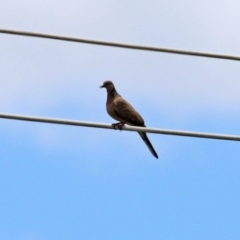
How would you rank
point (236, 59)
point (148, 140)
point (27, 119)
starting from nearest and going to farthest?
1. point (27, 119)
2. point (236, 59)
3. point (148, 140)

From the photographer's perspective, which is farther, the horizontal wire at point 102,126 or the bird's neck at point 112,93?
the bird's neck at point 112,93

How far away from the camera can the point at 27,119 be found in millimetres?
9555

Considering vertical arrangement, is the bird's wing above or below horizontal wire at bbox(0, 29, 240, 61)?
above

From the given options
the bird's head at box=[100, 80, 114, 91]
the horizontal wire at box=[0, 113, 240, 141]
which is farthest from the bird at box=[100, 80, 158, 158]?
the horizontal wire at box=[0, 113, 240, 141]

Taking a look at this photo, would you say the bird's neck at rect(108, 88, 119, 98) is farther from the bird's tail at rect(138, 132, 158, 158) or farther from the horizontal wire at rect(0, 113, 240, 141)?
the horizontal wire at rect(0, 113, 240, 141)

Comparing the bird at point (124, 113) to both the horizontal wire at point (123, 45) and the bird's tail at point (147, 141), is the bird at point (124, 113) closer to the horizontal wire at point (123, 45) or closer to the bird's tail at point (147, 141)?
the bird's tail at point (147, 141)

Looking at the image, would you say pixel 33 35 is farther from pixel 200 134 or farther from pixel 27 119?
pixel 200 134

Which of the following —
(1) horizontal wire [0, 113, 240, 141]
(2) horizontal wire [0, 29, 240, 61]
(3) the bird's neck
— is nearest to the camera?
(1) horizontal wire [0, 113, 240, 141]

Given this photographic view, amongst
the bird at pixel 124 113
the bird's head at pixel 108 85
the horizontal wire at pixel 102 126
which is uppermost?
the bird's head at pixel 108 85

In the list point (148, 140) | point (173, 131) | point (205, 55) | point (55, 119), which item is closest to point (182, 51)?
point (205, 55)

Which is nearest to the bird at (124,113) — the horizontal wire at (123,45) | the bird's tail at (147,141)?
the bird's tail at (147,141)

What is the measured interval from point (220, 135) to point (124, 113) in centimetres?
380

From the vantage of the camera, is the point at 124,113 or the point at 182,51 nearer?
the point at 182,51

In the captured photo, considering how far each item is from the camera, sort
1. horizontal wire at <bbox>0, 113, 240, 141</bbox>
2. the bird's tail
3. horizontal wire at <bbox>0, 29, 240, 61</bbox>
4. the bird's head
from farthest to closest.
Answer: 1. the bird's head
2. the bird's tail
3. horizontal wire at <bbox>0, 29, 240, 61</bbox>
4. horizontal wire at <bbox>0, 113, 240, 141</bbox>
